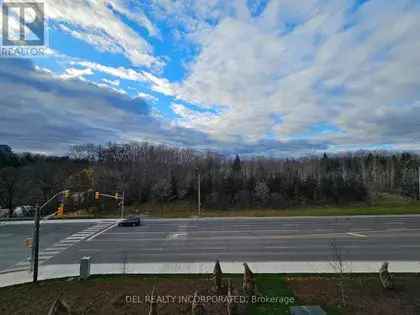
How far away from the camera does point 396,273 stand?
12.4m

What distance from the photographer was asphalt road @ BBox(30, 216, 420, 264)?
1625 centimetres

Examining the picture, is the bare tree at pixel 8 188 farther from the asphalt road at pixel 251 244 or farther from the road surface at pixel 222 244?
the asphalt road at pixel 251 244

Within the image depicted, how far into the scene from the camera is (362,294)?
9.91 m

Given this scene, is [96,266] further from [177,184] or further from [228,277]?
[177,184]

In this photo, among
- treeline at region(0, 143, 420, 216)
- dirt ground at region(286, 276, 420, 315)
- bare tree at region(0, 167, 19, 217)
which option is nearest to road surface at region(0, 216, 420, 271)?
dirt ground at region(286, 276, 420, 315)

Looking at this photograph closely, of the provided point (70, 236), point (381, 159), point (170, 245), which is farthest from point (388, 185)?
point (70, 236)

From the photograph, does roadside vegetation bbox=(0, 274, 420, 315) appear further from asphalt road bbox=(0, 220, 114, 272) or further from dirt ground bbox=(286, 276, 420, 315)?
asphalt road bbox=(0, 220, 114, 272)

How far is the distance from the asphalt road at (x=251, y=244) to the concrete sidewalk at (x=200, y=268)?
949 mm

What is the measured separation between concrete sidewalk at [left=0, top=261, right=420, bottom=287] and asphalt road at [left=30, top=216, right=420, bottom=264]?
0.95 m

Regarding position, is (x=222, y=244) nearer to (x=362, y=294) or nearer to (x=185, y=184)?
(x=362, y=294)

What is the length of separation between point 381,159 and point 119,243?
96884 mm

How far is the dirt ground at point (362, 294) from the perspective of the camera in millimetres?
8719

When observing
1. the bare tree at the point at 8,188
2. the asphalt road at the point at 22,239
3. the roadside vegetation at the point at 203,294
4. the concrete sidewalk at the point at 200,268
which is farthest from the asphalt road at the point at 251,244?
the bare tree at the point at 8,188

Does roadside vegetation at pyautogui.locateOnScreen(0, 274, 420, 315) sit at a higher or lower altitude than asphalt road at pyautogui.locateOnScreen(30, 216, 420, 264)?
higher
